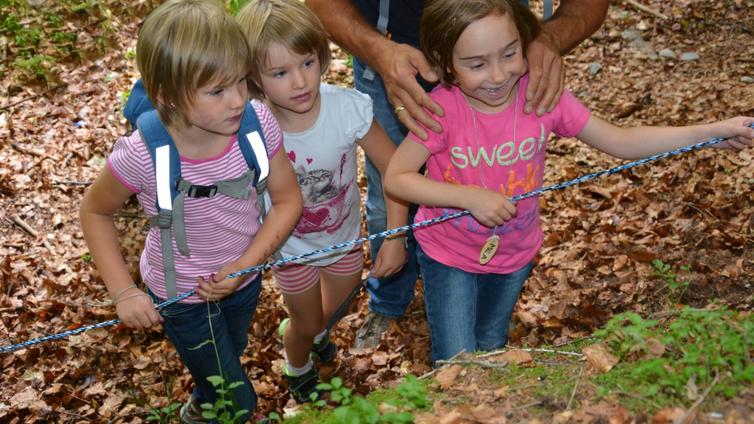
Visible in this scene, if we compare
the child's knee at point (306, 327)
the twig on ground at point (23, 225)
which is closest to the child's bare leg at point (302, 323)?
the child's knee at point (306, 327)

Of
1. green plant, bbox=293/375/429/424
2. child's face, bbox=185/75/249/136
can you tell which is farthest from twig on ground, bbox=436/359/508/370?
child's face, bbox=185/75/249/136

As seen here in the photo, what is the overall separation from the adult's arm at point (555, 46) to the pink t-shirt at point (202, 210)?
1.12m

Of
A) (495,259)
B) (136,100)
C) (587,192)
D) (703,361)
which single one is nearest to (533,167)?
(495,259)

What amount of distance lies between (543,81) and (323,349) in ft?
7.56

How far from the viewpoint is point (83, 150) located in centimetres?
649

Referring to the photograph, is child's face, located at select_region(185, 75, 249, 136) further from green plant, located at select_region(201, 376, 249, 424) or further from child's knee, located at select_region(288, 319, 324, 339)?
child's knee, located at select_region(288, 319, 324, 339)

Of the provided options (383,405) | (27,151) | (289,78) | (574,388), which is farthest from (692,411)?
(27,151)

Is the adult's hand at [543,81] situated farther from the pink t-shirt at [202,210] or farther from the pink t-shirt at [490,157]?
the pink t-shirt at [202,210]

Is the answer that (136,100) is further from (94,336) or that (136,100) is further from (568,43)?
(94,336)

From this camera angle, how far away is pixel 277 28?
3.07 meters

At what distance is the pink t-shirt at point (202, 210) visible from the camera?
286cm

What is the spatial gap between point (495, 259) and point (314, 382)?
1.59 meters

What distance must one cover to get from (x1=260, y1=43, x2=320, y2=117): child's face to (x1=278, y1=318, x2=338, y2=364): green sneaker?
175cm

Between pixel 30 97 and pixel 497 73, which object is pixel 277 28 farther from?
pixel 30 97
